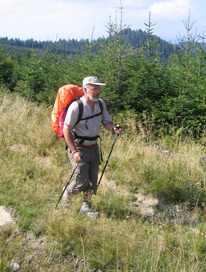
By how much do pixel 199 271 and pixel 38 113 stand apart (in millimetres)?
5924

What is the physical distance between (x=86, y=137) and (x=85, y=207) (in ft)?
3.39

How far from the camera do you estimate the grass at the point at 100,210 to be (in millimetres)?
3082

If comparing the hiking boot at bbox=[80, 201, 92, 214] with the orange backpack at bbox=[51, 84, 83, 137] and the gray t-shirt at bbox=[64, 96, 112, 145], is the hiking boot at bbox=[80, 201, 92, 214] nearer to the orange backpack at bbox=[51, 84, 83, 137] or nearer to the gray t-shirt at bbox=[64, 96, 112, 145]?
the gray t-shirt at bbox=[64, 96, 112, 145]

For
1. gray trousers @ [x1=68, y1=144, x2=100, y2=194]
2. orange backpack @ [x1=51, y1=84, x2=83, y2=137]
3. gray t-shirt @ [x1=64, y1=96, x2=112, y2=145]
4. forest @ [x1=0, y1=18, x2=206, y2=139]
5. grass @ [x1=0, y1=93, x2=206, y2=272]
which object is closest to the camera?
grass @ [x1=0, y1=93, x2=206, y2=272]

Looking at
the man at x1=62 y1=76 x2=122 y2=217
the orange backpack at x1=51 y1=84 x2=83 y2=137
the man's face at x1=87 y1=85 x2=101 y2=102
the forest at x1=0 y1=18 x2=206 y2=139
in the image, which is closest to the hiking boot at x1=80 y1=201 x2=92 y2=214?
the man at x1=62 y1=76 x2=122 y2=217

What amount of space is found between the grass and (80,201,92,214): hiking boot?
0.10 metres

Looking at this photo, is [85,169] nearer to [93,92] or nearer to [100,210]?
[100,210]

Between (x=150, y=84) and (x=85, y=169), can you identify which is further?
(x=150, y=84)

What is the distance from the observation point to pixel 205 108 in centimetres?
720

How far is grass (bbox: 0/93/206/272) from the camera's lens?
3082 millimetres

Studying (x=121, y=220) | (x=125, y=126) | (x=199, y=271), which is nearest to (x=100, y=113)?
(x=121, y=220)

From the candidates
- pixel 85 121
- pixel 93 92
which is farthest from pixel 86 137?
pixel 93 92

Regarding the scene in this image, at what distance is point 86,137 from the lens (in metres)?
3.96

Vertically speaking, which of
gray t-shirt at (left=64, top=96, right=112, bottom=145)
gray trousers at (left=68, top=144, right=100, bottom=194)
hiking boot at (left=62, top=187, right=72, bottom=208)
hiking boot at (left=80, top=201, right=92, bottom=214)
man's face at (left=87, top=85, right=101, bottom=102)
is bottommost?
hiking boot at (left=80, top=201, right=92, bottom=214)
